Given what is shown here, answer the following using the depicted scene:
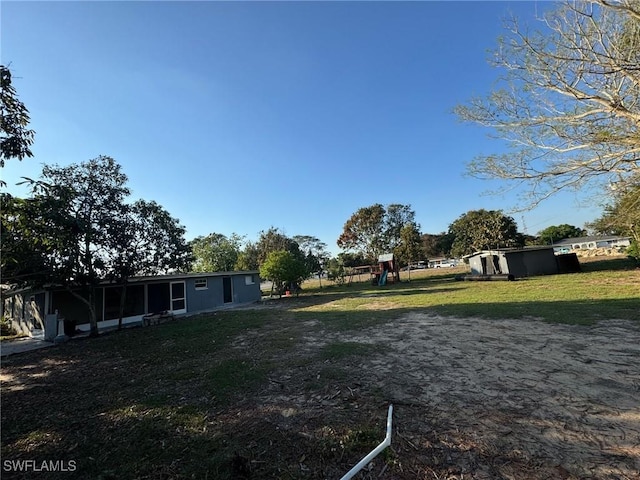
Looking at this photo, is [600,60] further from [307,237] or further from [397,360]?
[307,237]

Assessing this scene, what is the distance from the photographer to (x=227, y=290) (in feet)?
61.4

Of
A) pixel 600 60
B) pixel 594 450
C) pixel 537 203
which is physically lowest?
pixel 594 450

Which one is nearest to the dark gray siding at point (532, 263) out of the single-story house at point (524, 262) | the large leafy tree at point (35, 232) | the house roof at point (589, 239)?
the single-story house at point (524, 262)

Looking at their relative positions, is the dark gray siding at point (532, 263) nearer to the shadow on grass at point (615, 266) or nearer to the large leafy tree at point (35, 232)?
the shadow on grass at point (615, 266)

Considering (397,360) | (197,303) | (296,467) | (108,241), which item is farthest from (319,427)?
(197,303)

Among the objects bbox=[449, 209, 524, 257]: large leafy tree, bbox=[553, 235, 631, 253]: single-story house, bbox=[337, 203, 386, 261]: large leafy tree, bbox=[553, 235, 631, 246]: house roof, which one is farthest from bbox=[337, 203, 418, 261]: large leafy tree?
bbox=[553, 235, 631, 246]: house roof

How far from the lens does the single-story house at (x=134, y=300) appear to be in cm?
1260

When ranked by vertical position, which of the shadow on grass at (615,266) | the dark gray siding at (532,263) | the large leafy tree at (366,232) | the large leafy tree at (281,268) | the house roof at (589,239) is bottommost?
the shadow on grass at (615,266)

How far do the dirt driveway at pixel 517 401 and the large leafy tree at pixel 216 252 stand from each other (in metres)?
30.4

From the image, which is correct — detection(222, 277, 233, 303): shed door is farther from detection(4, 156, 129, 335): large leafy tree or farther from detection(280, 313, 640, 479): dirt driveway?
detection(280, 313, 640, 479): dirt driveway

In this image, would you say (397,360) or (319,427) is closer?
(319,427)

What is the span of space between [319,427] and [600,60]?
910 cm

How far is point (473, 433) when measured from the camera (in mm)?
2775

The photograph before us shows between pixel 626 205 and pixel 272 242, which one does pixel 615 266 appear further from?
pixel 272 242
